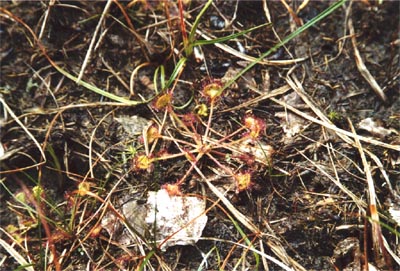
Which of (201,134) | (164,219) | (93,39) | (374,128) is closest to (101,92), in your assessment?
(93,39)

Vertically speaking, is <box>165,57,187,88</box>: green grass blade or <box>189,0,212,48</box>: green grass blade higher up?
<box>189,0,212,48</box>: green grass blade

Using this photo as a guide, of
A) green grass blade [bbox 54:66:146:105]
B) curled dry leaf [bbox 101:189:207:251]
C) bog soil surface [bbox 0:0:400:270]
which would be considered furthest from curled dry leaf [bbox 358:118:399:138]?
green grass blade [bbox 54:66:146:105]

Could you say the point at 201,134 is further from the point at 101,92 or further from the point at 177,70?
the point at 101,92

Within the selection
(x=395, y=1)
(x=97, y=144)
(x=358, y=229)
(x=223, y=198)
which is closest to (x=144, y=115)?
(x=97, y=144)

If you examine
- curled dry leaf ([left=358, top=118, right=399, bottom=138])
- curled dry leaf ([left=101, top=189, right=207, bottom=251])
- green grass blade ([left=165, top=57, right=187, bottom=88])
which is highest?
green grass blade ([left=165, top=57, right=187, bottom=88])

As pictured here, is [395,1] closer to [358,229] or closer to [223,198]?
[358,229]

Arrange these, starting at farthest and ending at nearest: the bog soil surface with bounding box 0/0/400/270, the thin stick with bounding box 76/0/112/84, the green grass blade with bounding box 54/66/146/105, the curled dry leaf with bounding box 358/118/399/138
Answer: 1. the thin stick with bounding box 76/0/112/84
2. the green grass blade with bounding box 54/66/146/105
3. the curled dry leaf with bounding box 358/118/399/138
4. the bog soil surface with bounding box 0/0/400/270

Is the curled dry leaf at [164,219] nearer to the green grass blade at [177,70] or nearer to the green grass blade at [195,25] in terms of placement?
the green grass blade at [177,70]

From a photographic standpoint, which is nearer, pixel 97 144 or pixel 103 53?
pixel 97 144

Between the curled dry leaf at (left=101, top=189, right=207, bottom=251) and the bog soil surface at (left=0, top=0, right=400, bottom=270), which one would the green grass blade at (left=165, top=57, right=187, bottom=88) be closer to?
the bog soil surface at (left=0, top=0, right=400, bottom=270)
